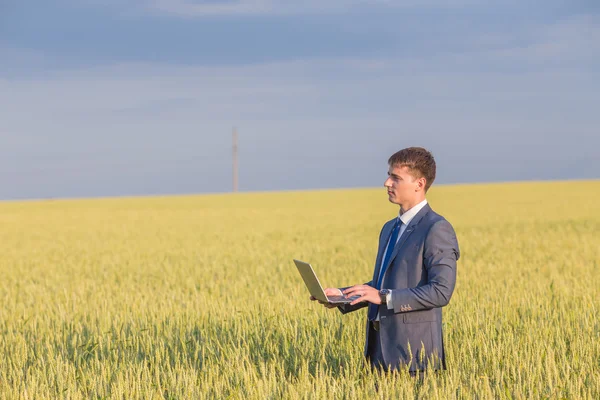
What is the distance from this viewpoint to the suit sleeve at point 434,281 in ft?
12.5

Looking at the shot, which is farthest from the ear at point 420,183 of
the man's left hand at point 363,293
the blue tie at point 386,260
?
the man's left hand at point 363,293

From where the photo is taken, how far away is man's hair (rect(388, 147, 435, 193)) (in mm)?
3865

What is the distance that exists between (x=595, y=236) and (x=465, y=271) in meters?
8.95

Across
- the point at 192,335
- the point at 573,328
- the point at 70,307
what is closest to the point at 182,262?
the point at 70,307

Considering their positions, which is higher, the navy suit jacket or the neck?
the neck

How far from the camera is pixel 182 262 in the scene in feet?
49.1

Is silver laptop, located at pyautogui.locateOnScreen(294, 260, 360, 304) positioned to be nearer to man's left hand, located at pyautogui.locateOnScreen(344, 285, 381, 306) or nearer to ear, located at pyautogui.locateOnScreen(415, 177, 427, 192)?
man's left hand, located at pyautogui.locateOnScreen(344, 285, 381, 306)

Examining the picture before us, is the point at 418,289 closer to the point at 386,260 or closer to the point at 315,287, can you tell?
the point at 386,260

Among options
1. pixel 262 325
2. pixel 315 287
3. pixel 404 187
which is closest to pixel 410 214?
pixel 404 187

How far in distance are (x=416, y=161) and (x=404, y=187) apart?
16cm

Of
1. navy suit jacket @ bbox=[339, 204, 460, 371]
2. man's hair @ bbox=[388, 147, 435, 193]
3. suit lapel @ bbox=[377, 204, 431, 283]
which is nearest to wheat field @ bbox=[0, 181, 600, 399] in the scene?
navy suit jacket @ bbox=[339, 204, 460, 371]

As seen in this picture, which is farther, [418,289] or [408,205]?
[408,205]

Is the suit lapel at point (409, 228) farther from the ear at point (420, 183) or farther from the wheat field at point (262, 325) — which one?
the wheat field at point (262, 325)

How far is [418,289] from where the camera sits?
3.84m
